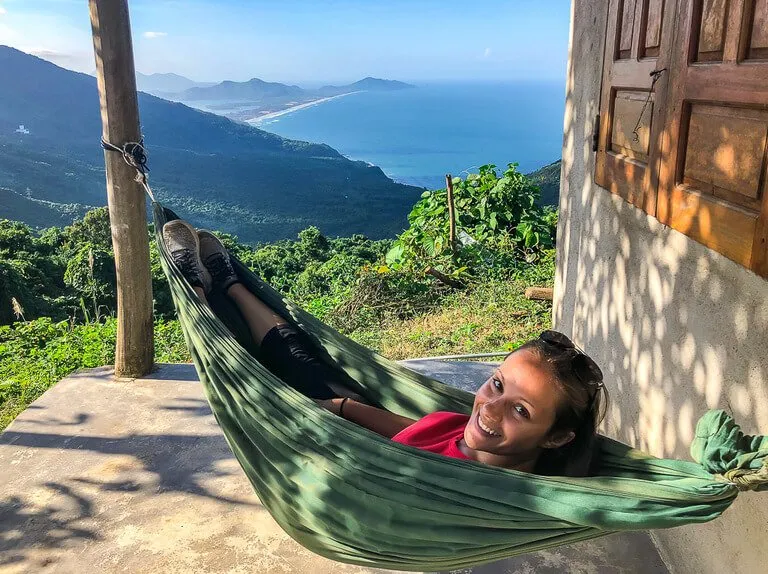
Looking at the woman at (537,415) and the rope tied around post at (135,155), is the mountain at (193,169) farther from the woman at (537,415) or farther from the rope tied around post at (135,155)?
the woman at (537,415)

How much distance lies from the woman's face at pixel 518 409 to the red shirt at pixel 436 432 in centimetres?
16

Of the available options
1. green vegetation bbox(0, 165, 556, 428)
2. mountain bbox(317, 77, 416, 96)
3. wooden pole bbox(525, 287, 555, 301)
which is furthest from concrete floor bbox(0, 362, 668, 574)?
mountain bbox(317, 77, 416, 96)

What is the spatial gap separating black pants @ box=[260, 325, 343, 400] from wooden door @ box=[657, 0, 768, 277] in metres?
1.01

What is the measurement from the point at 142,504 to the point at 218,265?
754mm

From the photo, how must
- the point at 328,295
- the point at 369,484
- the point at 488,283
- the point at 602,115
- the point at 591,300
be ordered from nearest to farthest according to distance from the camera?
the point at 369,484, the point at 602,115, the point at 591,300, the point at 488,283, the point at 328,295

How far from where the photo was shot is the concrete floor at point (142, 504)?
1601mm

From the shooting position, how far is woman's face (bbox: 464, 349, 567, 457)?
110cm

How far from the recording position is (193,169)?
2366 centimetres

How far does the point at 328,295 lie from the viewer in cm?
579

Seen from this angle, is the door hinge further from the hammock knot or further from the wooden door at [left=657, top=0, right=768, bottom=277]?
the hammock knot

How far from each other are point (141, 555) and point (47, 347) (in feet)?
9.64

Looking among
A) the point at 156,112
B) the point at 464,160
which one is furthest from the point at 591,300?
the point at 464,160

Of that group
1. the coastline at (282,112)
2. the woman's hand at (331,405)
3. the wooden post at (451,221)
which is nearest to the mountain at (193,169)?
the coastline at (282,112)

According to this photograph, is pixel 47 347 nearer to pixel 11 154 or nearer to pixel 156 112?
pixel 11 154
